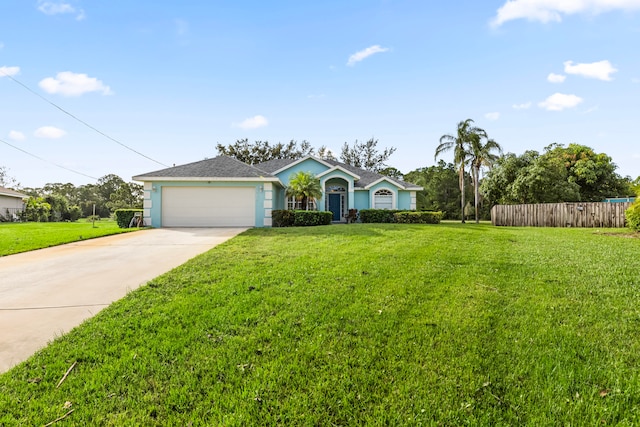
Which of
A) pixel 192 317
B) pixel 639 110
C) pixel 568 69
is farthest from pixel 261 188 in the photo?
pixel 639 110

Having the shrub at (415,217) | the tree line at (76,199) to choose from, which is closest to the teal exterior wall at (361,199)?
the shrub at (415,217)

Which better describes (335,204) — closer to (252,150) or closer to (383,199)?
(383,199)

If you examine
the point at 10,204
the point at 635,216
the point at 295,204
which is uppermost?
the point at 10,204

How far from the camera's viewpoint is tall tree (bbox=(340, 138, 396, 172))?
132 ft

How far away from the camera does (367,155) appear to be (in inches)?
1596

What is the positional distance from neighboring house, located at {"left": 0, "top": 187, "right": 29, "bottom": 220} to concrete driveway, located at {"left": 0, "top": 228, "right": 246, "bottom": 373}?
88.3 ft

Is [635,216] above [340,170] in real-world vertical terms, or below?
below

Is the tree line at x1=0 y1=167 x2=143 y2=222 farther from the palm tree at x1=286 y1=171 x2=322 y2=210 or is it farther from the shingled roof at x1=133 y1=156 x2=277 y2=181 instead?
the palm tree at x1=286 y1=171 x2=322 y2=210

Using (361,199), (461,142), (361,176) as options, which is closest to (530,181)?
(461,142)

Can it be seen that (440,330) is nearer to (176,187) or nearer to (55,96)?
(176,187)

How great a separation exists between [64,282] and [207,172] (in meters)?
12.1

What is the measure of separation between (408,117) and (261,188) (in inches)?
415

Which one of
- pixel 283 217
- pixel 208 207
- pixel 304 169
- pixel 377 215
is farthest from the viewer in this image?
pixel 304 169

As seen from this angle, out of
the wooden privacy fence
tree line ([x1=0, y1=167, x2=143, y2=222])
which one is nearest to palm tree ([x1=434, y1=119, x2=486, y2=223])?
the wooden privacy fence
